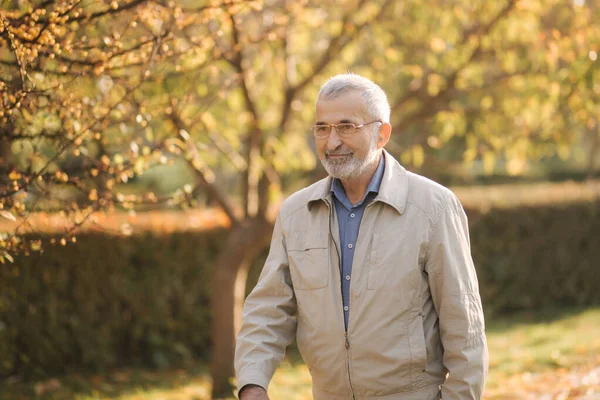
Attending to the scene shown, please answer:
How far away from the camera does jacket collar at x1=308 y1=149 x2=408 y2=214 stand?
296cm

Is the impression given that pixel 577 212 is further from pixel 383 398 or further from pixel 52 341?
pixel 383 398

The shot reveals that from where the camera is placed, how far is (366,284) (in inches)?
114

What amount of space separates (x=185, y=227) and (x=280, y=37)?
9.69 ft

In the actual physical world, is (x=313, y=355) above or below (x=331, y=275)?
below

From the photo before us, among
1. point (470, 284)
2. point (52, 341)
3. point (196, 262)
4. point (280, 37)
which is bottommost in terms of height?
point (52, 341)

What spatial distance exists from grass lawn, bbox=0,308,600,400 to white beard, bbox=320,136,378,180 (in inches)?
146

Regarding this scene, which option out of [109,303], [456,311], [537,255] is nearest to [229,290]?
[109,303]

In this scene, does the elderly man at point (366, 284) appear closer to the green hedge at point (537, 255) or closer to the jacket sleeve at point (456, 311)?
the jacket sleeve at point (456, 311)

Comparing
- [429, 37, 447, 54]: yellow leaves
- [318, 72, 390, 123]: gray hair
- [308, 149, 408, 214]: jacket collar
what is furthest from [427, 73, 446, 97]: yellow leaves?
[318, 72, 390, 123]: gray hair

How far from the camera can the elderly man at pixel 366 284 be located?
9.41ft

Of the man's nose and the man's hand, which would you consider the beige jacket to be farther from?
the man's nose

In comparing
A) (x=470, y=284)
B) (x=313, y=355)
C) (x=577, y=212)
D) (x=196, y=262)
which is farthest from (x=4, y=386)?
(x=577, y=212)

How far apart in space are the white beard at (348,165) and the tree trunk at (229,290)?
414 centimetres

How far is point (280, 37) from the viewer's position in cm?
698
